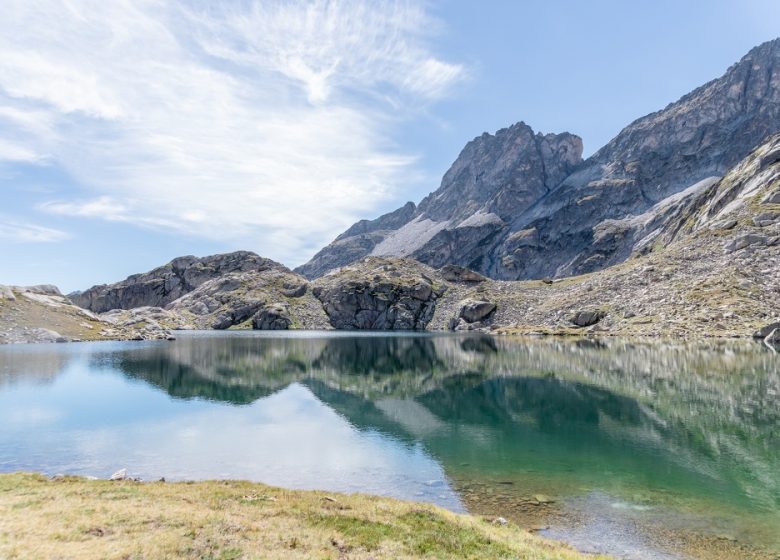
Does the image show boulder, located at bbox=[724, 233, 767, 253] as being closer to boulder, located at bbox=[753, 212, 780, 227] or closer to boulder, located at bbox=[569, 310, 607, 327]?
boulder, located at bbox=[753, 212, 780, 227]

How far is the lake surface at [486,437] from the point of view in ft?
80.5

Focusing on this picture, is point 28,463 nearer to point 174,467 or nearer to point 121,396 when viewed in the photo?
point 174,467

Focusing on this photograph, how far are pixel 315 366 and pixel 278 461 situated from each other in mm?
62858

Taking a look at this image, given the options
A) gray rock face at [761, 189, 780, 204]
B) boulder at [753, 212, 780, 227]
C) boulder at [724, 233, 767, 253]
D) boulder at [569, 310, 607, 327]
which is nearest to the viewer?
boulder at [724, 233, 767, 253]

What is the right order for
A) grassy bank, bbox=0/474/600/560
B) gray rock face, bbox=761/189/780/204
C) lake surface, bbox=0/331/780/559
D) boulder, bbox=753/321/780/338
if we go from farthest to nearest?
gray rock face, bbox=761/189/780/204 → boulder, bbox=753/321/780/338 → lake surface, bbox=0/331/780/559 → grassy bank, bbox=0/474/600/560

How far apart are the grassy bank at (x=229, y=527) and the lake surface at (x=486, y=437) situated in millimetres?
5209

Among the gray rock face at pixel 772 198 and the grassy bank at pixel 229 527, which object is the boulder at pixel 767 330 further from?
the grassy bank at pixel 229 527

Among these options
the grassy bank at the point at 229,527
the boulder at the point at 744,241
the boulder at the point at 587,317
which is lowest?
the grassy bank at the point at 229,527

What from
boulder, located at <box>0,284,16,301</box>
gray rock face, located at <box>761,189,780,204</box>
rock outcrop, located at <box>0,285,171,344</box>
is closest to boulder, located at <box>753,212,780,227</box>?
gray rock face, located at <box>761,189,780,204</box>

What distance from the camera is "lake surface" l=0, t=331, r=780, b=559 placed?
2455cm

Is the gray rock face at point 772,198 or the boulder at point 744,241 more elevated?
the gray rock face at point 772,198

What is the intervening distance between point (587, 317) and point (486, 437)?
139 metres

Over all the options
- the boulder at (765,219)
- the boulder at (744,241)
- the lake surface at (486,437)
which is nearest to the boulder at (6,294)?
the lake surface at (486,437)

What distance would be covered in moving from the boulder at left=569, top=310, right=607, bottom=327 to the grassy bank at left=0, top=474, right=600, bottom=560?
156m
